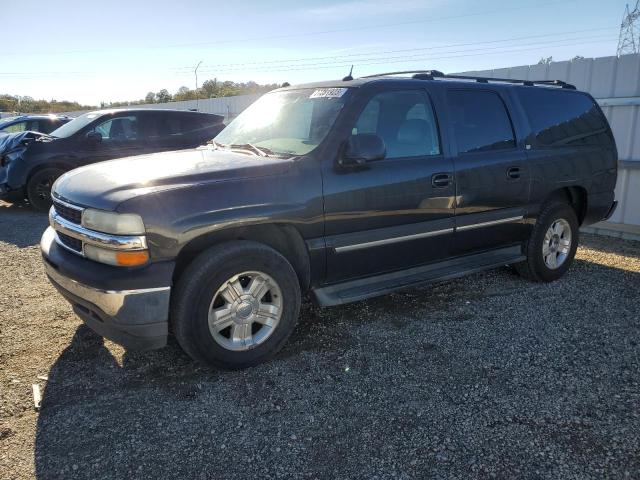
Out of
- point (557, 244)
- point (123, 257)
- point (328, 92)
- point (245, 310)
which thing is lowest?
point (557, 244)

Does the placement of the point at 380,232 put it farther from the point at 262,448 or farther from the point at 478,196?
the point at 262,448

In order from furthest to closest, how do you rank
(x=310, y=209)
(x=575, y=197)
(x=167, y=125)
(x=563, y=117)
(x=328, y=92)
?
(x=167, y=125), (x=575, y=197), (x=563, y=117), (x=328, y=92), (x=310, y=209)

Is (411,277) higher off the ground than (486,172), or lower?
lower

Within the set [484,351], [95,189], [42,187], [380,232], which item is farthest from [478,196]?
[42,187]

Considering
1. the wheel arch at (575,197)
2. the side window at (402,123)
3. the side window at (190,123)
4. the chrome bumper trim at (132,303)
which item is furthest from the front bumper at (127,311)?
the side window at (190,123)

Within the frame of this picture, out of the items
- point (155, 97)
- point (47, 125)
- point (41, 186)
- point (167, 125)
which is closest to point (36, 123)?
point (47, 125)

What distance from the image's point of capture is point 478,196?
4.39 meters

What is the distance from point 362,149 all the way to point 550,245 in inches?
111

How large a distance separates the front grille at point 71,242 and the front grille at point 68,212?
0.12m

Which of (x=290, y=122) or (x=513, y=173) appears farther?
(x=513, y=173)

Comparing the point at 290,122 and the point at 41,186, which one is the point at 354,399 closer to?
the point at 290,122

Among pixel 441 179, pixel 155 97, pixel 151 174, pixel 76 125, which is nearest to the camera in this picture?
pixel 151 174

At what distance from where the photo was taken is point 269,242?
3531 millimetres

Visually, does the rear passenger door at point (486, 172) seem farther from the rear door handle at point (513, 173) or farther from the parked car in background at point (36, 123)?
the parked car in background at point (36, 123)
